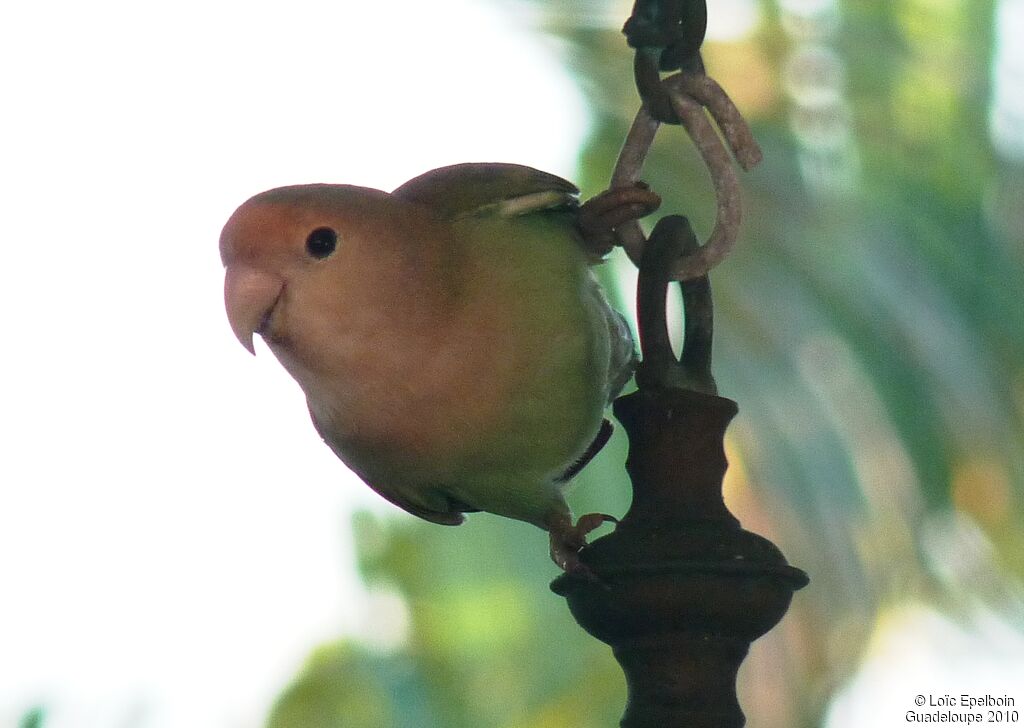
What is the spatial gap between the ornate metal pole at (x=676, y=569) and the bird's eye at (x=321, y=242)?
0.69 metres

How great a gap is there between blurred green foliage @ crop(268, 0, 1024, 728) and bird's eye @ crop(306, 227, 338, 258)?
8.29ft

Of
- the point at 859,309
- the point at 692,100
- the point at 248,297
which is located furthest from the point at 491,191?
the point at 859,309

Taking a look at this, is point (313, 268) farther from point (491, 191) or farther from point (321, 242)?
point (491, 191)

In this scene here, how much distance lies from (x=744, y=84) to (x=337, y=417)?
303cm

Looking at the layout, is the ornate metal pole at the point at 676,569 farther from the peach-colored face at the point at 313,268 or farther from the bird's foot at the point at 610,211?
the peach-colored face at the point at 313,268

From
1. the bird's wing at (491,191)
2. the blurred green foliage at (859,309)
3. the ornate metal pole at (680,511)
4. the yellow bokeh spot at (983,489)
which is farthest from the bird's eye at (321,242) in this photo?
the yellow bokeh spot at (983,489)

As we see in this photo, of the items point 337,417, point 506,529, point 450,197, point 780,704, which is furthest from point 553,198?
point 506,529

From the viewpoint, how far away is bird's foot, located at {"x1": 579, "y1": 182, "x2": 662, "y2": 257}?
2115mm

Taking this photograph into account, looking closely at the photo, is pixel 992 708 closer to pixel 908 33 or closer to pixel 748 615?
pixel 908 33

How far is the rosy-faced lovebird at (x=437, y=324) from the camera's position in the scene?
2199mm

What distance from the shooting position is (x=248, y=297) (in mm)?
2166

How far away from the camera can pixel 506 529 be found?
19.2 ft

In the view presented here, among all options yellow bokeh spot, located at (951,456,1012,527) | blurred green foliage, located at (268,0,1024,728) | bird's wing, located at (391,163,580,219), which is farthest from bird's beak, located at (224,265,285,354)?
yellow bokeh spot, located at (951,456,1012,527)

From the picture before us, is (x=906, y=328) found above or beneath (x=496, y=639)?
above
